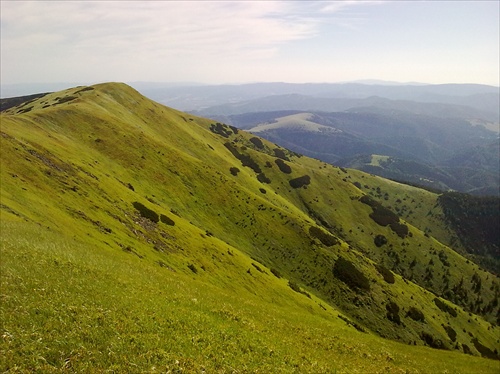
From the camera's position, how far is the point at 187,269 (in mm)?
48438

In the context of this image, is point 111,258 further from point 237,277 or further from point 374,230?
point 374,230

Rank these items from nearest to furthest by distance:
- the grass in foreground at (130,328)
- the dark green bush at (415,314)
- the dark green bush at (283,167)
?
the grass in foreground at (130,328), the dark green bush at (415,314), the dark green bush at (283,167)

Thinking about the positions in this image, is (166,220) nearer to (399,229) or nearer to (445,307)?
(445,307)

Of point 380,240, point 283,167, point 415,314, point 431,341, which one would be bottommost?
point 431,341

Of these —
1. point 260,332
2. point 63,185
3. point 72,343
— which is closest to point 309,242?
point 63,185

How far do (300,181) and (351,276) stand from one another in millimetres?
79202

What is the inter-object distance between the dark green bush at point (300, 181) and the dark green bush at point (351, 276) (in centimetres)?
7108

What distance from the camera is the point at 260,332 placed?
24750 mm

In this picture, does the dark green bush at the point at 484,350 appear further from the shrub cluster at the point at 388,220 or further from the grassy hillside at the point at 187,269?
the shrub cluster at the point at 388,220

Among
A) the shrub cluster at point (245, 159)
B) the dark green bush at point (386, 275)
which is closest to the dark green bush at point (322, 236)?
the dark green bush at point (386, 275)

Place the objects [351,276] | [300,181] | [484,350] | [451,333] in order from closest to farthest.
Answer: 1. [351,276]
2. [451,333]
3. [484,350]
4. [300,181]

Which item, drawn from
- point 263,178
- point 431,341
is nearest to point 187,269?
point 431,341

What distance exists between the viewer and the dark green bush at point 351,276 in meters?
82.9

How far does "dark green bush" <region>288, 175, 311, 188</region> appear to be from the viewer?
15668cm
